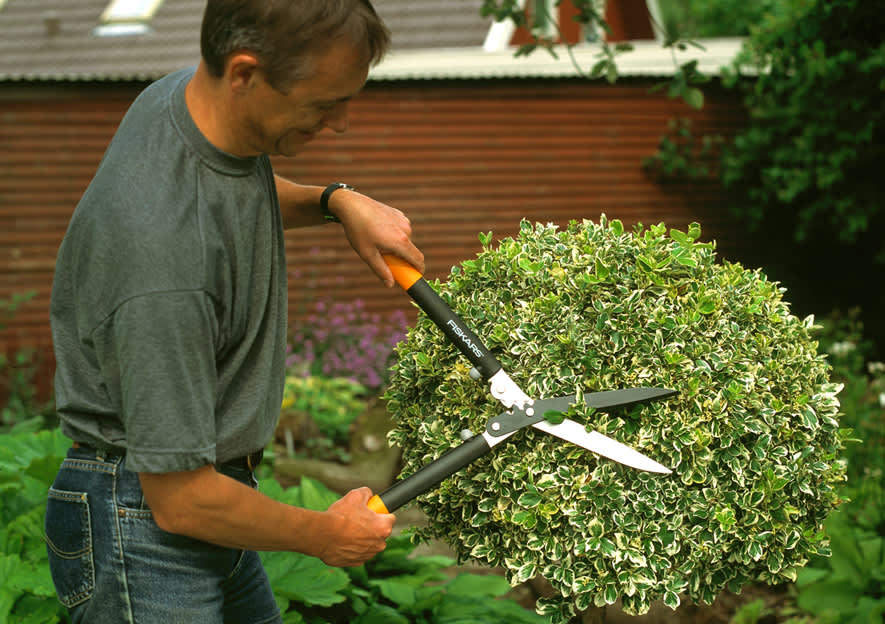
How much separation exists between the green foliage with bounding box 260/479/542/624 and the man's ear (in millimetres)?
1688

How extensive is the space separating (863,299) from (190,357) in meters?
9.73

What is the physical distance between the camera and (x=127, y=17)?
9258mm

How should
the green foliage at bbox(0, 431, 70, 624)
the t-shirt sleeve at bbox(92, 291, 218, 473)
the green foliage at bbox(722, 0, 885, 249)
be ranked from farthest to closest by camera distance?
the green foliage at bbox(722, 0, 885, 249) < the green foliage at bbox(0, 431, 70, 624) < the t-shirt sleeve at bbox(92, 291, 218, 473)

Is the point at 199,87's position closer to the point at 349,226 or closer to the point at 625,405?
the point at 349,226

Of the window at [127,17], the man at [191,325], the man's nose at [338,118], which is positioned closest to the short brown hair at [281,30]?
the man at [191,325]

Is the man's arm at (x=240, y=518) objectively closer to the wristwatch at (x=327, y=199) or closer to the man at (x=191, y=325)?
the man at (x=191, y=325)

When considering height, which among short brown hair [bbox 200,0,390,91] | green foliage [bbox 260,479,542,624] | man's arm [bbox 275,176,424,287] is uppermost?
short brown hair [bbox 200,0,390,91]

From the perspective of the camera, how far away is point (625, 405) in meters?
1.94

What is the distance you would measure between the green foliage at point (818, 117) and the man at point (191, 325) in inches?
286

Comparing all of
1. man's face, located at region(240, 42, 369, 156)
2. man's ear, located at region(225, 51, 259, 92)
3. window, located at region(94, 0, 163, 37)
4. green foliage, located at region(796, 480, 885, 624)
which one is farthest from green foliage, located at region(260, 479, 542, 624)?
window, located at region(94, 0, 163, 37)

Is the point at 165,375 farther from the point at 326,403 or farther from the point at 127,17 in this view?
the point at 127,17

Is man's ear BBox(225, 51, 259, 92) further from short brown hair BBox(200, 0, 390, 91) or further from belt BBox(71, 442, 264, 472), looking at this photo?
belt BBox(71, 442, 264, 472)

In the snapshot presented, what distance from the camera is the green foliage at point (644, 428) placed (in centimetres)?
194

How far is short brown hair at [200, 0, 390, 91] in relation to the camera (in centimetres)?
140
